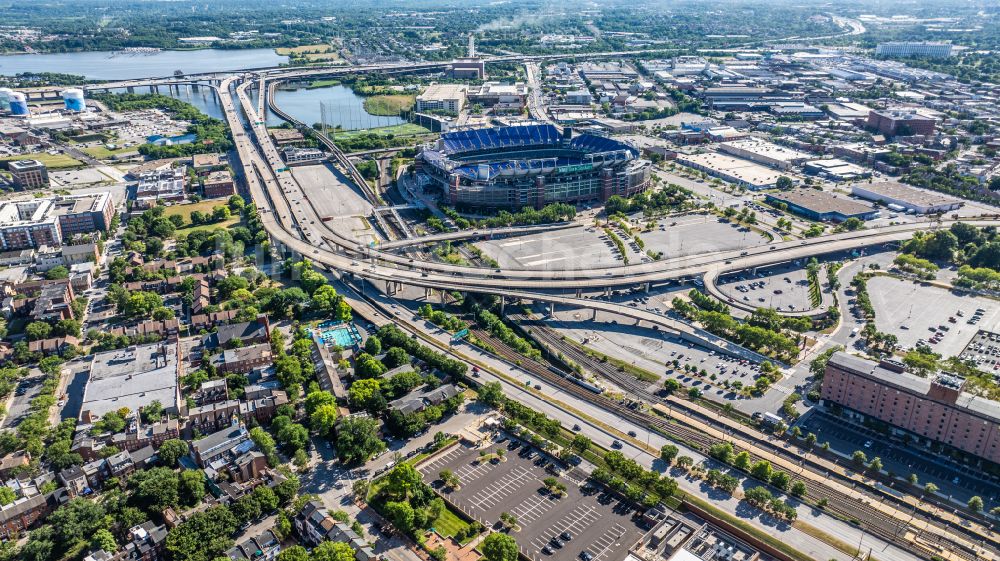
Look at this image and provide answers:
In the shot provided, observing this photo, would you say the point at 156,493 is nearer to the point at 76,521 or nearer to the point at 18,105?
the point at 76,521

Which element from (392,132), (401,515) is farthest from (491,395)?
(392,132)

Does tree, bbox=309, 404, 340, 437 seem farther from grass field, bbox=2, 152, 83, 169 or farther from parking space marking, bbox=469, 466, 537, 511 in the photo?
grass field, bbox=2, 152, 83, 169

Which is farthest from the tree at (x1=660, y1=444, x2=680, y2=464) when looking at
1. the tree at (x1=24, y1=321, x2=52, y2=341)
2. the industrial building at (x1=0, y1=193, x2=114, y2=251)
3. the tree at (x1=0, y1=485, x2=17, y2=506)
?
the industrial building at (x1=0, y1=193, x2=114, y2=251)

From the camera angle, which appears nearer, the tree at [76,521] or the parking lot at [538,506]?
the tree at [76,521]

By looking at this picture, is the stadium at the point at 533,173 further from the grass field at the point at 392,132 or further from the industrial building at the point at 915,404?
the industrial building at the point at 915,404

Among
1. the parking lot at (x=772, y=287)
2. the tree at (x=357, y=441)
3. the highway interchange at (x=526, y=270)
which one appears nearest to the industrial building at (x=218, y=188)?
the highway interchange at (x=526, y=270)
